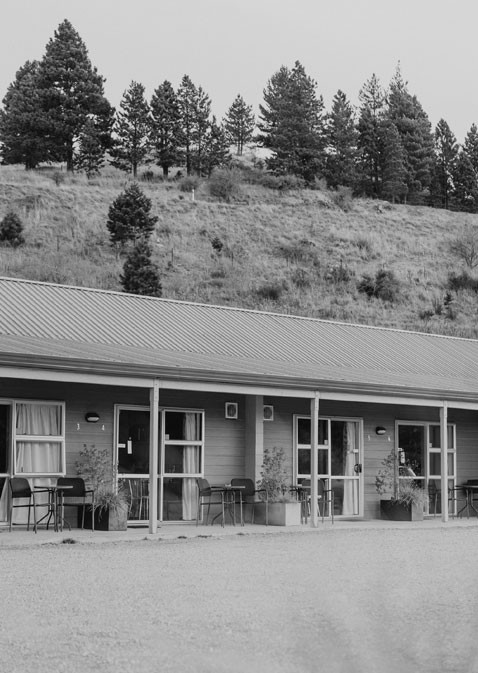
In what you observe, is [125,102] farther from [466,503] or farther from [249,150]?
[466,503]

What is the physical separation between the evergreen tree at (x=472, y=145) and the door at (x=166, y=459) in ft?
179

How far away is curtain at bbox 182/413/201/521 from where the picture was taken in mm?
16344

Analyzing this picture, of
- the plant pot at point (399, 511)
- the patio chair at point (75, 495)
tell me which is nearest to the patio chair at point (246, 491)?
the patio chair at point (75, 495)

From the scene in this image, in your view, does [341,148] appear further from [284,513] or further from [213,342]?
[284,513]

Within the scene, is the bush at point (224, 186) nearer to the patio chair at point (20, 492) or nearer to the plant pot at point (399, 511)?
the plant pot at point (399, 511)

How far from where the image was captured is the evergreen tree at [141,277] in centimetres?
3628

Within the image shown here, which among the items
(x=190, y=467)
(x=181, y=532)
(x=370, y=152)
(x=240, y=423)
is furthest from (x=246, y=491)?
(x=370, y=152)

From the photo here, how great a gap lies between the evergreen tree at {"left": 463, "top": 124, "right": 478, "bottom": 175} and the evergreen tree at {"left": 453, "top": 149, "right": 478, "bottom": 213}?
55 centimetres

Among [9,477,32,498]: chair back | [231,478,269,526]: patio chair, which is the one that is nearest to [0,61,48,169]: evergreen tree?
[231,478,269,526]: patio chair

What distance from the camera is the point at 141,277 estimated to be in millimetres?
36594

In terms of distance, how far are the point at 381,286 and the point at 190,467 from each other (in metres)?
27.9

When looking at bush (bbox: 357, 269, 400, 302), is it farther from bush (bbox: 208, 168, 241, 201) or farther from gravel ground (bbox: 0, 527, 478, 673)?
gravel ground (bbox: 0, 527, 478, 673)

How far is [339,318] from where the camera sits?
128ft

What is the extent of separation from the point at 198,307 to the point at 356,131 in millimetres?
45318
